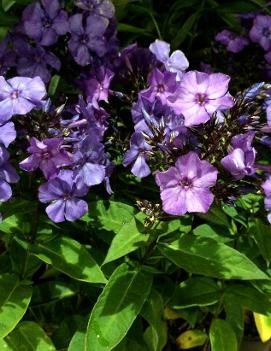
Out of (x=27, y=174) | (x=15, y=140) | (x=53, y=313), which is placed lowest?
(x=53, y=313)

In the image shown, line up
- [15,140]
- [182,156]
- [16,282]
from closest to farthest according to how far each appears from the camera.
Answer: [182,156]
[15,140]
[16,282]

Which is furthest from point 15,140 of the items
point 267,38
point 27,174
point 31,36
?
point 267,38

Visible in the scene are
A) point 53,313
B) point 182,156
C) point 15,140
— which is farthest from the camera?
point 53,313

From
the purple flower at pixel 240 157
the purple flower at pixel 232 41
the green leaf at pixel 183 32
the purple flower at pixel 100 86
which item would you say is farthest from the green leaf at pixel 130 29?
the purple flower at pixel 240 157

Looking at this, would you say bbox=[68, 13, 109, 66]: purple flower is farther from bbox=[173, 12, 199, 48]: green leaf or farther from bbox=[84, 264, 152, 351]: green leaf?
bbox=[84, 264, 152, 351]: green leaf

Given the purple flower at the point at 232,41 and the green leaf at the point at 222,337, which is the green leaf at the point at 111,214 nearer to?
the green leaf at the point at 222,337

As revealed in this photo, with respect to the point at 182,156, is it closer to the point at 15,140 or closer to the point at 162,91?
the point at 162,91

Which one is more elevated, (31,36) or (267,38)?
(31,36)
